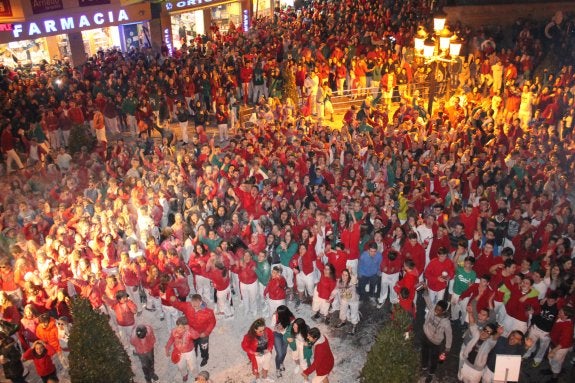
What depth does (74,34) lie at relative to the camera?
901 inches

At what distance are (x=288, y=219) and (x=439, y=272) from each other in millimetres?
3363

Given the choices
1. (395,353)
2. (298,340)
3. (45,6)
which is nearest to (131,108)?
(45,6)

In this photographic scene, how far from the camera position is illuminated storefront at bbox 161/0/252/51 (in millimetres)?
25859

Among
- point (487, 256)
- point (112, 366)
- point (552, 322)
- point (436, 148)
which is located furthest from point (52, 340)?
point (436, 148)

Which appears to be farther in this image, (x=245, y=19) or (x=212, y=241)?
(x=245, y=19)

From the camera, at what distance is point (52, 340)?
8305 mm

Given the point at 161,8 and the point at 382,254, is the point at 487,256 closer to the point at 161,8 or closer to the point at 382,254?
the point at 382,254

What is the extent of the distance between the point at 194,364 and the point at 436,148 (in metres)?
8.97

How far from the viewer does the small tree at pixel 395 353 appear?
657 cm

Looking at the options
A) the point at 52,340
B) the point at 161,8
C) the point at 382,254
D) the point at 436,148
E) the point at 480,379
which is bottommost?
the point at 480,379

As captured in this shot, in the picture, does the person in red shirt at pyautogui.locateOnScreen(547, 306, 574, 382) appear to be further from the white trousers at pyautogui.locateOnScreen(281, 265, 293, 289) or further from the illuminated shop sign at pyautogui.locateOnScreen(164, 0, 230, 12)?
the illuminated shop sign at pyautogui.locateOnScreen(164, 0, 230, 12)

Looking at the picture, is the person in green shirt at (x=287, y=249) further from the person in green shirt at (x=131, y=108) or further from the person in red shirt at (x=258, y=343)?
the person in green shirt at (x=131, y=108)

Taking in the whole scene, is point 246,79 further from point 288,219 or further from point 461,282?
point 461,282

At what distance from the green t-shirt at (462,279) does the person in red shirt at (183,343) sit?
469 centimetres
